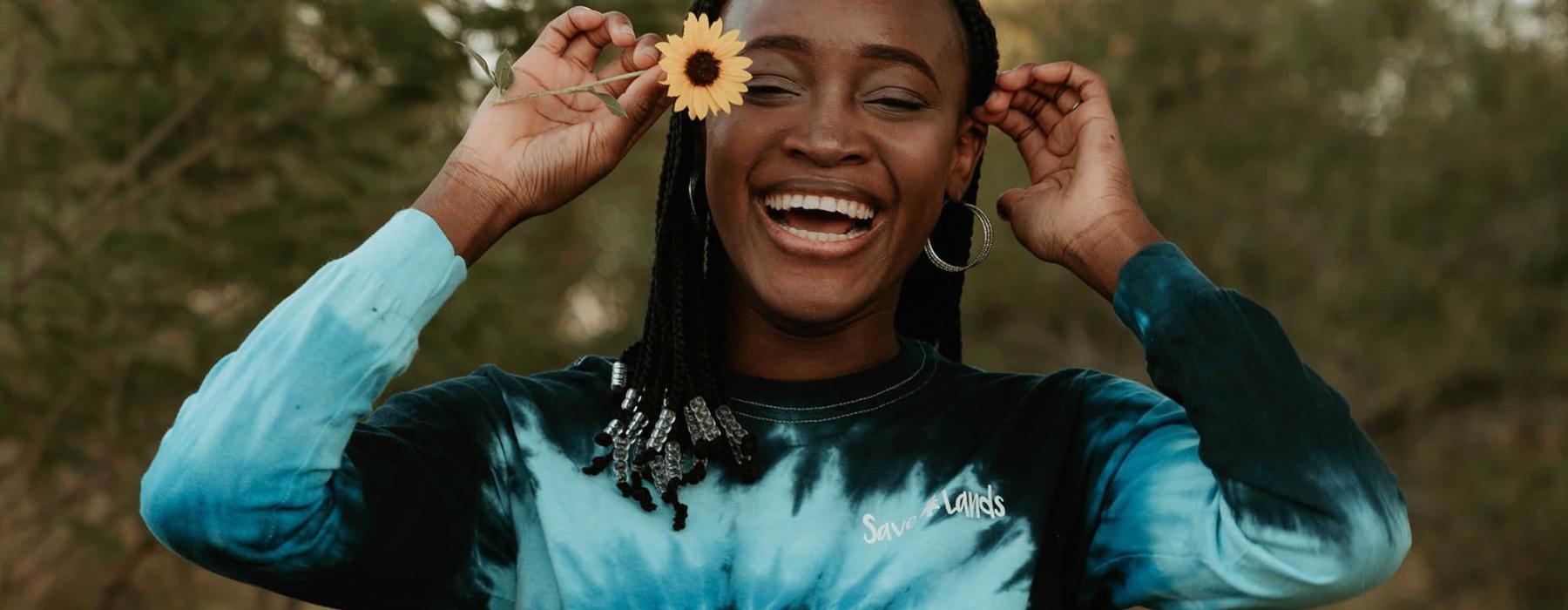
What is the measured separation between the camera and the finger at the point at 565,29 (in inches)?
118

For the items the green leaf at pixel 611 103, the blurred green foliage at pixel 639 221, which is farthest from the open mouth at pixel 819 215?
the blurred green foliage at pixel 639 221

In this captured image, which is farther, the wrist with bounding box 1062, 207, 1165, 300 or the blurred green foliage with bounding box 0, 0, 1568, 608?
the blurred green foliage with bounding box 0, 0, 1568, 608

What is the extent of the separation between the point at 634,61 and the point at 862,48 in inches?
13.1

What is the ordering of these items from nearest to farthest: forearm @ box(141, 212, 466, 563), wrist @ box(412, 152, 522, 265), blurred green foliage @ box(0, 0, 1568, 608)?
forearm @ box(141, 212, 466, 563) < wrist @ box(412, 152, 522, 265) < blurred green foliage @ box(0, 0, 1568, 608)

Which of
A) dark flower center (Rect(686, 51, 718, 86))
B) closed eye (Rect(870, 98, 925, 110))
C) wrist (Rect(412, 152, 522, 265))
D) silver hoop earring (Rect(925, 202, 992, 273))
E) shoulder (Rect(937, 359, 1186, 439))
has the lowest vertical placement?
wrist (Rect(412, 152, 522, 265))

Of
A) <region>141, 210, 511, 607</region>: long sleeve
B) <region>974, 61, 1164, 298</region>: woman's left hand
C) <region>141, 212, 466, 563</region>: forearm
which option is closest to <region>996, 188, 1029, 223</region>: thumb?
<region>974, 61, 1164, 298</region>: woman's left hand

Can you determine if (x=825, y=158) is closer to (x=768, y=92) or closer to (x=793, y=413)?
(x=768, y=92)

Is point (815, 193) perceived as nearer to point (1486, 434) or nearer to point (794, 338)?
point (794, 338)

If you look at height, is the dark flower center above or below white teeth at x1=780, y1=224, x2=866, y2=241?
above

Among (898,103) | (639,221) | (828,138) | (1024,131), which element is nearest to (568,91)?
(828,138)

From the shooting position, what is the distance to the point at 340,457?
8.45 feet

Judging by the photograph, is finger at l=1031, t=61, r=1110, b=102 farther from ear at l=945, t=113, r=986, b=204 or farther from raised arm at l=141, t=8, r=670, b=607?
raised arm at l=141, t=8, r=670, b=607

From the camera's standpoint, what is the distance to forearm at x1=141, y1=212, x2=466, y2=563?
2.51 meters

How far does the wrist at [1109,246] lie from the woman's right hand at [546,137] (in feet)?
2.11
